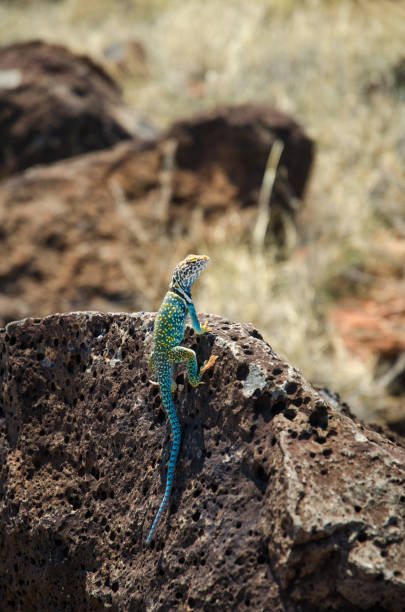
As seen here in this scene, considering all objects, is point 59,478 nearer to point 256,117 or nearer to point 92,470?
point 92,470

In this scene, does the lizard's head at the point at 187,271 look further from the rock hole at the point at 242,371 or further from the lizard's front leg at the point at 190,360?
the rock hole at the point at 242,371

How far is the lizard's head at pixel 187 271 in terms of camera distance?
2.83m

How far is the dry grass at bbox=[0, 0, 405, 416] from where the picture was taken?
6.32 m

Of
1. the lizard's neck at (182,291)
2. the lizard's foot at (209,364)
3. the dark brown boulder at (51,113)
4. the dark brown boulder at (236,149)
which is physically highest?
the dark brown boulder at (51,113)

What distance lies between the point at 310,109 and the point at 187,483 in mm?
10075

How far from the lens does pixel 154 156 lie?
711cm

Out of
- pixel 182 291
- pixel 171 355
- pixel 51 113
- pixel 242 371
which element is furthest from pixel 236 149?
pixel 242 371

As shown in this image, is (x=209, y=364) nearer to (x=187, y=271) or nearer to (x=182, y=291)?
(x=182, y=291)

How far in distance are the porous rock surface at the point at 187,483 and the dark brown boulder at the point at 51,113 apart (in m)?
6.27

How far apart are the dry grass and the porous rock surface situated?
3.27m

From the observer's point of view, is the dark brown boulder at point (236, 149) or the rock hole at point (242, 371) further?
the dark brown boulder at point (236, 149)

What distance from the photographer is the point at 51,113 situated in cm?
885

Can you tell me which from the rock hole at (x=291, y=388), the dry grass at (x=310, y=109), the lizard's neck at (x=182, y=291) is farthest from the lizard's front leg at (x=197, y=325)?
the dry grass at (x=310, y=109)

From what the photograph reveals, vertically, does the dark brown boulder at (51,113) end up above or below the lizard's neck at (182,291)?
above
